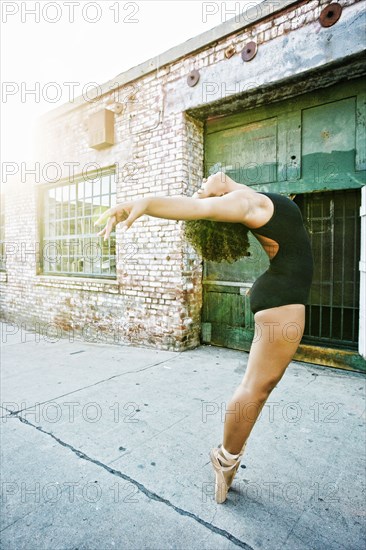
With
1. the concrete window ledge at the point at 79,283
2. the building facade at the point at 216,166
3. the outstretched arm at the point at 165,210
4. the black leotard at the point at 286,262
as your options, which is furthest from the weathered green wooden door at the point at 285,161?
the outstretched arm at the point at 165,210

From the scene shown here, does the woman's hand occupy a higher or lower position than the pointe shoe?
higher

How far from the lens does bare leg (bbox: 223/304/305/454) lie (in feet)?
5.56

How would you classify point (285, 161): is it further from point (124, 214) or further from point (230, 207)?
point (124, 214)

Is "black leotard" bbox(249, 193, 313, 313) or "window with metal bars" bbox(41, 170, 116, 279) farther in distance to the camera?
"window with metal bars" bbox(41, 170, 116, 279)

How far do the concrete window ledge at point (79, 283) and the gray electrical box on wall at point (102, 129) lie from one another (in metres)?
2.29

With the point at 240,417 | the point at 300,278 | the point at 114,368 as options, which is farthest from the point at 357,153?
the point at 114,368

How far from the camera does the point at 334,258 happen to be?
412 centimetres

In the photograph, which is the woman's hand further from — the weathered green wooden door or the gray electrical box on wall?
the gray electrical box on wall

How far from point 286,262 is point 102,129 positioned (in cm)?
475

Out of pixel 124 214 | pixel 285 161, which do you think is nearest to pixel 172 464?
pixel 124 214

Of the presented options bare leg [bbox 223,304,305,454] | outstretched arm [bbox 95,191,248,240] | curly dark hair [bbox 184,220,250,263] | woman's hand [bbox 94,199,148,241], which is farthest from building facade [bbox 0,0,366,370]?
woman's hand [bbox 94,199,148,241]

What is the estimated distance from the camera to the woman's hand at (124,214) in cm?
131

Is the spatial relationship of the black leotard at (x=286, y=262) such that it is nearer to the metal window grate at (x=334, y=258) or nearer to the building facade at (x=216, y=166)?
the building facade at (x=216, y=166)

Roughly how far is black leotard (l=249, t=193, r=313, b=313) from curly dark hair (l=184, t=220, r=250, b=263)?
16 centimetres
